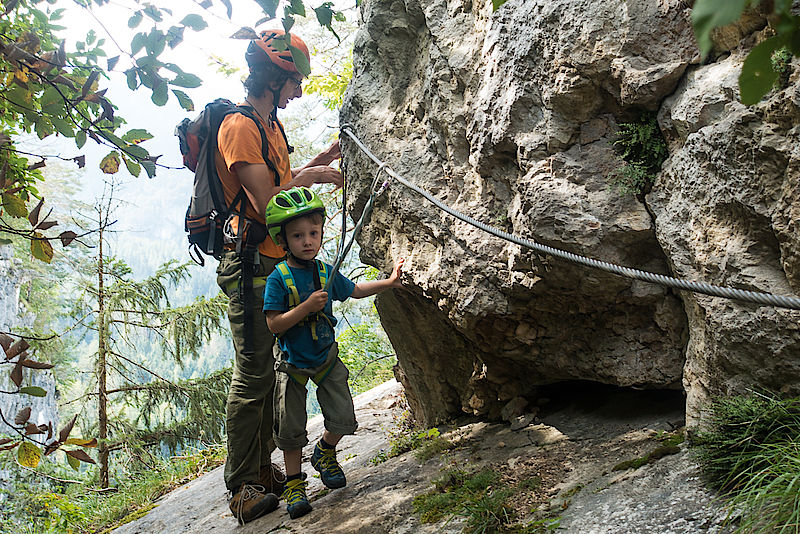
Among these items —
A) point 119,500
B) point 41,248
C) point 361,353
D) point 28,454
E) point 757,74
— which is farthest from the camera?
point 361,353

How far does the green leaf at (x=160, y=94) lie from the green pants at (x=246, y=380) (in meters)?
1.76

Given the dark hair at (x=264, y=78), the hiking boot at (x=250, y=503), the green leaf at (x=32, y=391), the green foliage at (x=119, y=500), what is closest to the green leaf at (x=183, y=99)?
the green leaf at (x=32, y=391)

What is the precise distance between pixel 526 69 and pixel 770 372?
180 centimetres

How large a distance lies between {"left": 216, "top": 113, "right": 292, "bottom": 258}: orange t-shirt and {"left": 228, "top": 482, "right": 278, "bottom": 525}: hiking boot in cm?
161

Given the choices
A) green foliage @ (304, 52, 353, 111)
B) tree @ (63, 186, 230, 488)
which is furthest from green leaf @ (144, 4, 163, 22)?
green foliage @ (304, 52, 353, 111)

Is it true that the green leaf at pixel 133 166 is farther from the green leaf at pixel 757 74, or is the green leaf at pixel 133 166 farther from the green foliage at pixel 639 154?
the green leaf at pixel 757 74

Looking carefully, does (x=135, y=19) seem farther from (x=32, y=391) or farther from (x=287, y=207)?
(x=287, y=207)

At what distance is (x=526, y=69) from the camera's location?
113 inches

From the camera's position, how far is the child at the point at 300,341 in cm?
341

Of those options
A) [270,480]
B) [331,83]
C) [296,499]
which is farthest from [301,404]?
[331,83]

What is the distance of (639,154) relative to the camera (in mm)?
2664

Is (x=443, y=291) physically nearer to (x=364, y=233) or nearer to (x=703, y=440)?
(x=364, y=233)

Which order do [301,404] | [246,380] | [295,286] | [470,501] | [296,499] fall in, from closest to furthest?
[470,501]
[296,499]
[295,286]
[301,404]
[246,380]

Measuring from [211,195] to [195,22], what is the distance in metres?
2.06
